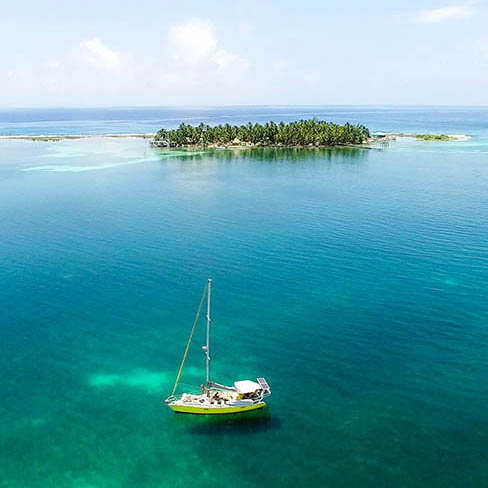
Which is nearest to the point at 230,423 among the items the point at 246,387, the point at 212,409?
the point at 212,409

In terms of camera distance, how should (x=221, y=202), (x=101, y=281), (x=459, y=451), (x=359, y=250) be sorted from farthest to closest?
(x=221, y=202), (x=359, y=250), (x=101, y=281), (x=459, y=451)

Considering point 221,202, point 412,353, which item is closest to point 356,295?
point 412,353

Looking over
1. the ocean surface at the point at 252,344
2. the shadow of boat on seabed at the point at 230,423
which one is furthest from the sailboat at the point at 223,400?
the ocean surface at the point at 252,344

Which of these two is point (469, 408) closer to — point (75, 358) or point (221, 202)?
point (75, 358)

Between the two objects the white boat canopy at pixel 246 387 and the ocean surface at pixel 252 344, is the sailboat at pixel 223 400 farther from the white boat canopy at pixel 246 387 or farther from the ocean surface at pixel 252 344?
the ocean surface at pixel 252 344

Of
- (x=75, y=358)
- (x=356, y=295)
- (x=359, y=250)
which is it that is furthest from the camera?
(x=359, y=250)

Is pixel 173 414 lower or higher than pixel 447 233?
lower

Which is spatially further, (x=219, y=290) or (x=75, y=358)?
(x=219, y=290)
